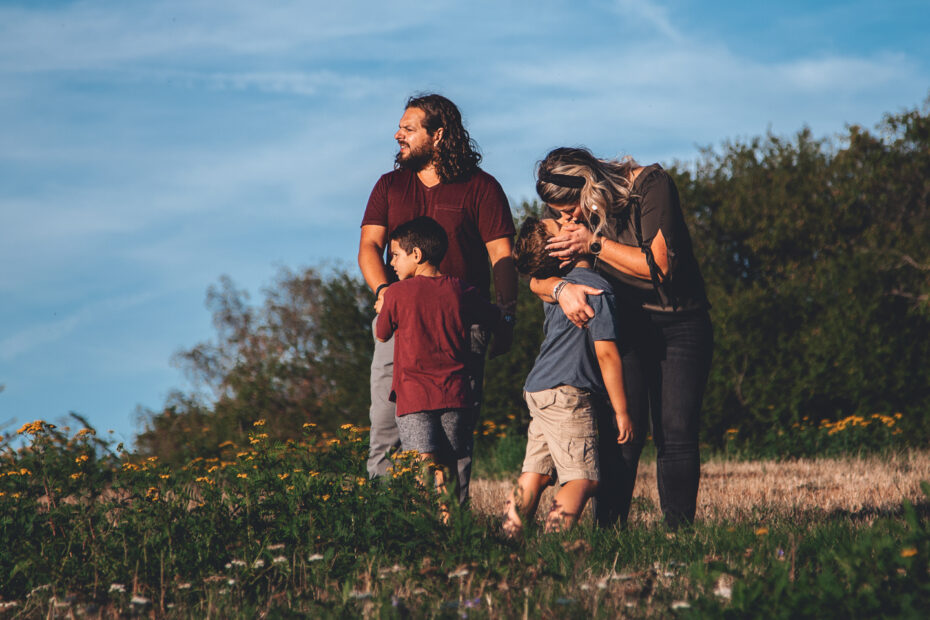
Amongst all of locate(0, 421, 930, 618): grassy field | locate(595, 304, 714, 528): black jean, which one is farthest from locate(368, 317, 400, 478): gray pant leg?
locate(595, 304, 714, 528): black jean

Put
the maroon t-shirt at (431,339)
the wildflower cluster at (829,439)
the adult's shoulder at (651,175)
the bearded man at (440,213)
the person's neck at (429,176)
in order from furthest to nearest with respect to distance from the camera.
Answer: the wildflower cluster at (829,439) < the person's neck at (429,176) < the bearded man at (440,213) < the maroon t-shirt at (431,339) < the adult's shoulder at (651,175)

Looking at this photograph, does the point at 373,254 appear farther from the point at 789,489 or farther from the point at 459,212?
the point at 789,489

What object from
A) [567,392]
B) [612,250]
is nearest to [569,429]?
[567,392]

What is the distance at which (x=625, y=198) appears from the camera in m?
4.31

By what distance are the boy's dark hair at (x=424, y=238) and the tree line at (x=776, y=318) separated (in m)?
5.43

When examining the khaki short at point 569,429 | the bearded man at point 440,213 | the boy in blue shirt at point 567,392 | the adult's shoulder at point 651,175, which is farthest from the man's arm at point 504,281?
→ the adult's shoulder at point 651,175

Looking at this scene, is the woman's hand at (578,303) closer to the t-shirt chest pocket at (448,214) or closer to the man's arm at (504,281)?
the man's arm at (504,281)

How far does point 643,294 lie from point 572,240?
46cm

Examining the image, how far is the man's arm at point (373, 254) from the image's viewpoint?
4.80 metres

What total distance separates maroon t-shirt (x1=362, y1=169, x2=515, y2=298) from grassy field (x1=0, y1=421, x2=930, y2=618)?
1.10m

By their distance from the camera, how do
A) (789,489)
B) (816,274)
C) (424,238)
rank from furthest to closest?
(816,274) < (789,489) < (424,238)

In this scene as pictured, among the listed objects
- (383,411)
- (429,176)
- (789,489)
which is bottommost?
(789,489)

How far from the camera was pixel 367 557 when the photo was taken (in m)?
3.44

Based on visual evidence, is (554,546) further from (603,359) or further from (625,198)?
(625,198)
